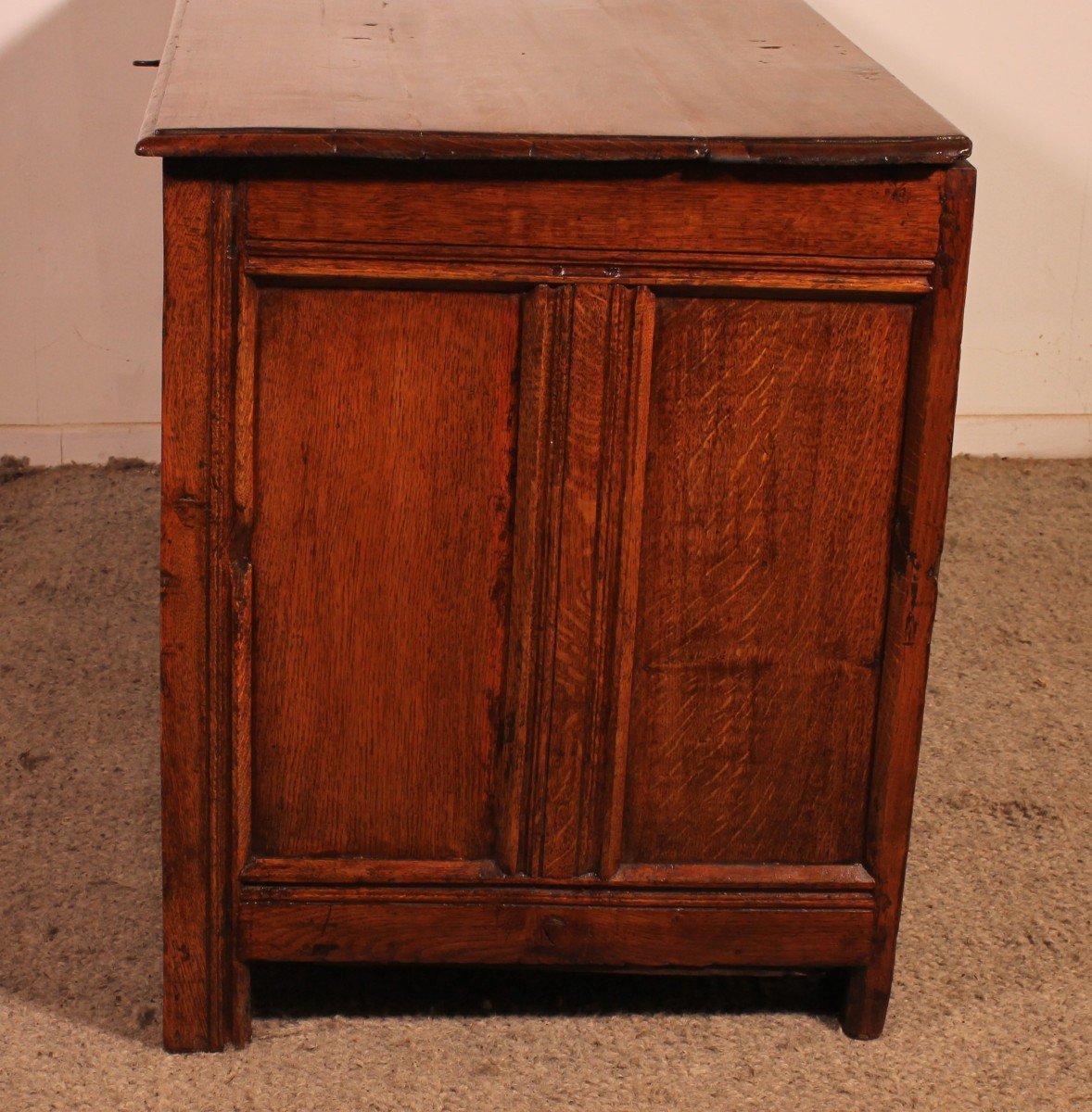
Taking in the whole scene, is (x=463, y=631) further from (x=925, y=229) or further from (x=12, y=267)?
(x=12, y=267)

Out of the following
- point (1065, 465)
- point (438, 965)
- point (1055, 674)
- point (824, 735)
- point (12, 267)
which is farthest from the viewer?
point (1065, 465)

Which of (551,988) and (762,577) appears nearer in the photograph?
(762,577)

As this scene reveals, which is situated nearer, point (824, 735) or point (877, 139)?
point (877, 139)

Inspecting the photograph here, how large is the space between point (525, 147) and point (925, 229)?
1.24 ft

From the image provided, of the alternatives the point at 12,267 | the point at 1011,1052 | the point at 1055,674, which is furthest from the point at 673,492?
the point at 12,267

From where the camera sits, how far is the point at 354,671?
1.63 metres

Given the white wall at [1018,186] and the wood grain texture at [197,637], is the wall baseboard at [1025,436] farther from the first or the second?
the wood grain texture at [197,637]

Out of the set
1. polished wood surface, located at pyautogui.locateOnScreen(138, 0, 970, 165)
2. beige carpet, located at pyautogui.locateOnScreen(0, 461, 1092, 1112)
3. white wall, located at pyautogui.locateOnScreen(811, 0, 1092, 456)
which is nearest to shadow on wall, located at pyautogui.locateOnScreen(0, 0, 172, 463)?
beige carpet, located at pyautogui.locateOnScreen(0, 461, 1092, 1112)

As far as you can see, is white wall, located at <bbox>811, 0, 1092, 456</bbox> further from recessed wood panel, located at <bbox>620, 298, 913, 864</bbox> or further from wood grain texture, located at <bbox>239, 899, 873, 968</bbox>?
wood grain texture, located at <bbox>239, 899, 873, 968</bbox>

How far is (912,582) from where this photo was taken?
1610 millimetres

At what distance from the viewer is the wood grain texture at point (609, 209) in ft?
4.80

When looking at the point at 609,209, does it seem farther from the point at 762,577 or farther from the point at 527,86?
the point at 762,577

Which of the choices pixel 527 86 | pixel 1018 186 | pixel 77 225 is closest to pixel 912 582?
pixel 527 86

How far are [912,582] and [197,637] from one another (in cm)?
70
